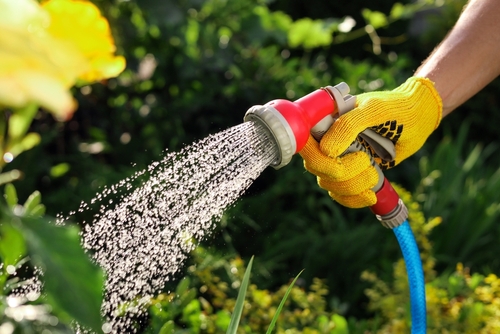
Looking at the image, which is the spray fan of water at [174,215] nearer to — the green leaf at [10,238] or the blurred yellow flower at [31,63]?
the green leaf at [10,238]

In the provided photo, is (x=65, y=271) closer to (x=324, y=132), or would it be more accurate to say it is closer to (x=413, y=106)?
(x=324, y=132)

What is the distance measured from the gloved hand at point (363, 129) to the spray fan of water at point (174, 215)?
136 mm

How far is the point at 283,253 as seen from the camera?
7.89ft

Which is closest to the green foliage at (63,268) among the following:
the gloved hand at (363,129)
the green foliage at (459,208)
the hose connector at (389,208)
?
the gloved hand at (363,129)

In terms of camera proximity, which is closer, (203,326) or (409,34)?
(203,326)

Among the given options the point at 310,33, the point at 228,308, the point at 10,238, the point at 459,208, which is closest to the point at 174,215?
the point at 228,308

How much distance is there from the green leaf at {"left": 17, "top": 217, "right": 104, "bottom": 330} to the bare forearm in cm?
127

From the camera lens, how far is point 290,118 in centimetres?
116

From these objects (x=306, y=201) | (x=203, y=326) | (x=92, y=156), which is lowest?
(x=306, y=201)

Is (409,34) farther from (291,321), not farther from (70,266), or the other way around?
(70,266)

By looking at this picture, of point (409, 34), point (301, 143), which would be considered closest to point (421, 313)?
point (301, 143)

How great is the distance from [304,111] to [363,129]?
167 millimetres

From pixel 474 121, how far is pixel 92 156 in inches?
94.4

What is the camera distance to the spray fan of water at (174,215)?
1.28 metres
